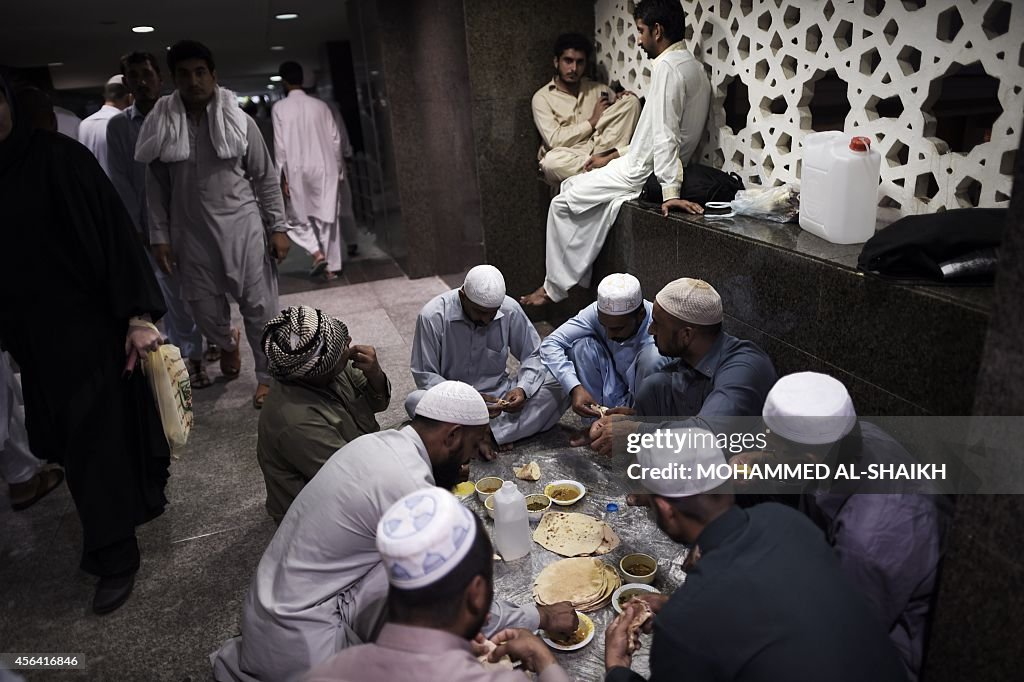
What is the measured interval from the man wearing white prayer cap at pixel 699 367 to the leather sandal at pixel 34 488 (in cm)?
271

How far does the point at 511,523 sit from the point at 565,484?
47 centimetres

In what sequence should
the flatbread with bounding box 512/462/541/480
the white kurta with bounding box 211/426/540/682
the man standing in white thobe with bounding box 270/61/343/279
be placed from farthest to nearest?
the man standing in white thobe with bounding box 270/61/343/279 < the flatbread with bounding box 512/462/541/480 < the white kurta with bounding box 211/426/540/682

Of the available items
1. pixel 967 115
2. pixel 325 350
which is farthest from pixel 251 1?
pixel 967 115

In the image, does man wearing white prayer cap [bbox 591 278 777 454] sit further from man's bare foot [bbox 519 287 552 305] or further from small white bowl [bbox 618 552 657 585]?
man's bare foot [bbox 519 287 552 305]

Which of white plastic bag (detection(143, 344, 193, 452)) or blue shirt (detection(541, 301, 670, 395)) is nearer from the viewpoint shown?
white plastic bag (detection(143, 344, 193, 452))

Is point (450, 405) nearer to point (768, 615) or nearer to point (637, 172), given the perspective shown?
point (768, 615)

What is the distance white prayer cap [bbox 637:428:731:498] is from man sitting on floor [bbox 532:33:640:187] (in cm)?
312

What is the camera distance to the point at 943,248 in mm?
2277

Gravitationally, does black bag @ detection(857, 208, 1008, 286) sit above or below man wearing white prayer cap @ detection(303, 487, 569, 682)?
above

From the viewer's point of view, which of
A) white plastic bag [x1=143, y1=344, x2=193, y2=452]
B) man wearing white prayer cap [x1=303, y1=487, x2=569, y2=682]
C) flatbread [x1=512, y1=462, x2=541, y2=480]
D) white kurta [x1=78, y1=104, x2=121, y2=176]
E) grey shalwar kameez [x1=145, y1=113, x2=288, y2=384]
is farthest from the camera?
white kurta [x1=78, y1=104, x2=121, y2=176]

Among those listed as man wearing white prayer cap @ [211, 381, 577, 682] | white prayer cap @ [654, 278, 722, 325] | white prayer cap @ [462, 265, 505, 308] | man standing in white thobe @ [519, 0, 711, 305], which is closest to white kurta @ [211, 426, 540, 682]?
man wearing white prayer cap @ [211, 381, 577, 682]

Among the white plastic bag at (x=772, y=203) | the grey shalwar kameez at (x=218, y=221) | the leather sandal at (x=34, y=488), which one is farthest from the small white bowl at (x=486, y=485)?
the leather sandal at (x=34, y=488)

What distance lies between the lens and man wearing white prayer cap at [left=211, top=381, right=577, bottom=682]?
1.89 m

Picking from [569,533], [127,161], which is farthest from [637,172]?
[127,161]
